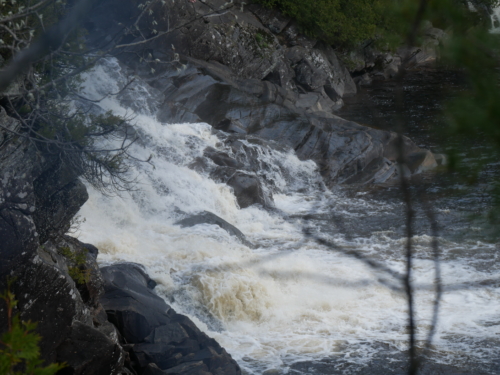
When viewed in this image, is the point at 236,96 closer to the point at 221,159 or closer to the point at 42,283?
the point at 221,159

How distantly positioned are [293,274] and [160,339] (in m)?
2.09

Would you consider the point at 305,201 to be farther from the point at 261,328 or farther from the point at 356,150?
the point at 261,328

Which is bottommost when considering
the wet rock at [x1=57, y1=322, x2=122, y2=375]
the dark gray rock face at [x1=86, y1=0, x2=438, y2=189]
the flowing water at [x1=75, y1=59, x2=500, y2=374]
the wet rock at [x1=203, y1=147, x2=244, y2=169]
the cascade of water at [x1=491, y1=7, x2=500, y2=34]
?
the wet rock at [x1=57, y1=322, x2=122, y2=375]

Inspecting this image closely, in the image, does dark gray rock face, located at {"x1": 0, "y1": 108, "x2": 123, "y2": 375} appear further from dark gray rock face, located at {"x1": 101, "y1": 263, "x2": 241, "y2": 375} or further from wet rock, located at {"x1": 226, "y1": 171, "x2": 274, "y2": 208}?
wet rock, located at {"x1": 226, "y1": 171, "x2": 274, "y2": 208}

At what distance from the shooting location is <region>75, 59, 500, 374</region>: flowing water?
8.04m

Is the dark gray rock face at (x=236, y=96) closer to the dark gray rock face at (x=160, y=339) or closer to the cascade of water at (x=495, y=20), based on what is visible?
the dark gray rock face at (x=160, y=339)

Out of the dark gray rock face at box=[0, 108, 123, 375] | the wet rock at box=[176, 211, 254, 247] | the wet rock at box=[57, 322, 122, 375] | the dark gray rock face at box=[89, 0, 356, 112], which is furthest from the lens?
the dark gray rock face at box=[89, 0, 356, 112]

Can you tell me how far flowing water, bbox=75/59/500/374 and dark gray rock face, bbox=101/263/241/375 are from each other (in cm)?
71

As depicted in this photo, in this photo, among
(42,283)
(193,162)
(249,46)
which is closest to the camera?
(42,283)

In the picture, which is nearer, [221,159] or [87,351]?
[87,351]

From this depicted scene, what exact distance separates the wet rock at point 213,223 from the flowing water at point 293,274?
0.19 meters

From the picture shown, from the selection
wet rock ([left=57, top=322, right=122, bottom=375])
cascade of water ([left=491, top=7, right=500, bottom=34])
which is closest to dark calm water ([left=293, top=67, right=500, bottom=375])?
cascade of water ([left=491, top=7, right=500, bottom=34])

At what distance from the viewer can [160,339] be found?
7.25 meters

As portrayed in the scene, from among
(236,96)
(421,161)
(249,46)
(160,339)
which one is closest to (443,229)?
(160,339)
